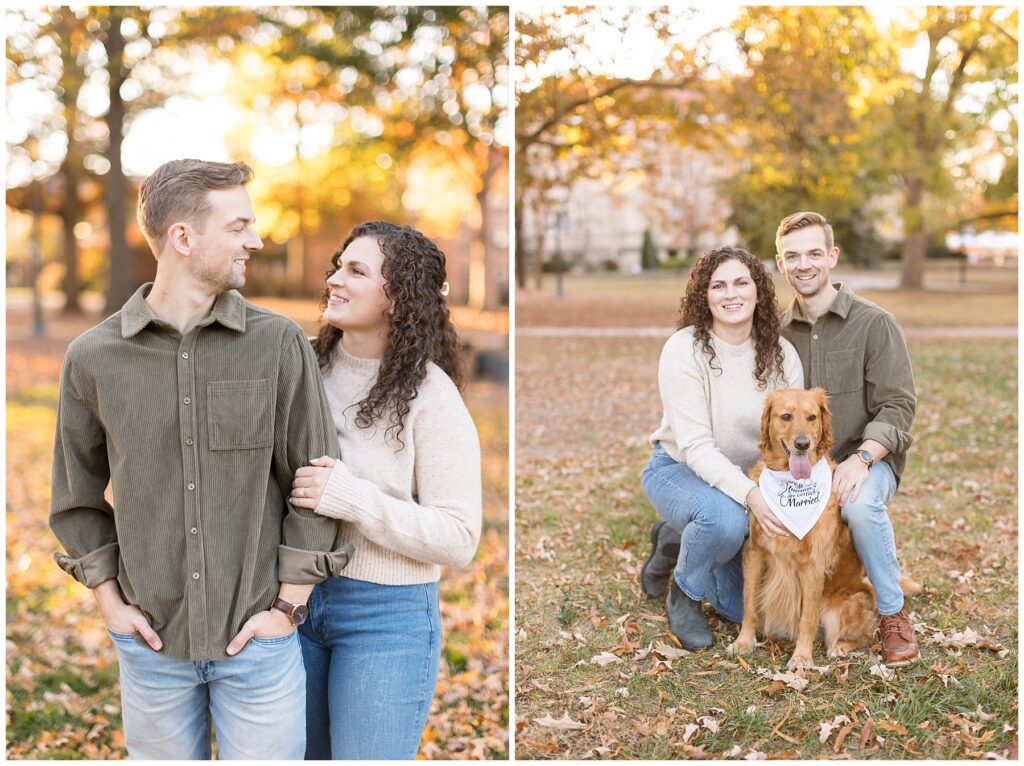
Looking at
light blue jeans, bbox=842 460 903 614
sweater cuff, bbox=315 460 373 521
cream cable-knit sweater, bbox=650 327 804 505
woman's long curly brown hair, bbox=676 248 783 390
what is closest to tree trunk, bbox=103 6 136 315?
woman's long curly brown hair, bbox=676 248 783 390

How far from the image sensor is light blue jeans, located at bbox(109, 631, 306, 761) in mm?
2555

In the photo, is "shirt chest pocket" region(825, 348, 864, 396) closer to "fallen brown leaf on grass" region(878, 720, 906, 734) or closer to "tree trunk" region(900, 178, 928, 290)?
"fallen brown leaf on grass" region(878, 720, 906, 734)

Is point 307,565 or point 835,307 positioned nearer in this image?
point 307,565

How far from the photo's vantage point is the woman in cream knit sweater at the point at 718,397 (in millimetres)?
3574

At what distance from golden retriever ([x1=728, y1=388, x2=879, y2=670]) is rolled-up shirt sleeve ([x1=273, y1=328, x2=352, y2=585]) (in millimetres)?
1766

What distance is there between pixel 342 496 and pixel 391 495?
0.25m

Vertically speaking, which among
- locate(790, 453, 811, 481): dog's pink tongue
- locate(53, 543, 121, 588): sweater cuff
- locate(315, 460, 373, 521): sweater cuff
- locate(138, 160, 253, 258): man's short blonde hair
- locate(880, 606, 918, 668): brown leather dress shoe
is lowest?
locate(880, 606, 918, 668): brown leather dress shoe

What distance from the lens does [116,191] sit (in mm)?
14305

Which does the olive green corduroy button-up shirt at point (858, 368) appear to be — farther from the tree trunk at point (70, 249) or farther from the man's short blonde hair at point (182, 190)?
the tree trunk at point (70, 249)

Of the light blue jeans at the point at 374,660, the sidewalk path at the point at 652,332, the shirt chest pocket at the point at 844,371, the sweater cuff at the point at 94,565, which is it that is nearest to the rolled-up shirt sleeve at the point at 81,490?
the sweater cuff at the point at 94,565

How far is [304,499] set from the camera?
2.51 meters

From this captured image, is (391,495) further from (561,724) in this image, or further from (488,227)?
(488,227)

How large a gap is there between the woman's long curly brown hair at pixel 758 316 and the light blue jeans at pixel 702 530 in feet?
1.63

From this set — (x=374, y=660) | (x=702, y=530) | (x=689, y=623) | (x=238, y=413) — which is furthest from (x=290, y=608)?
(x=689, y=623)
